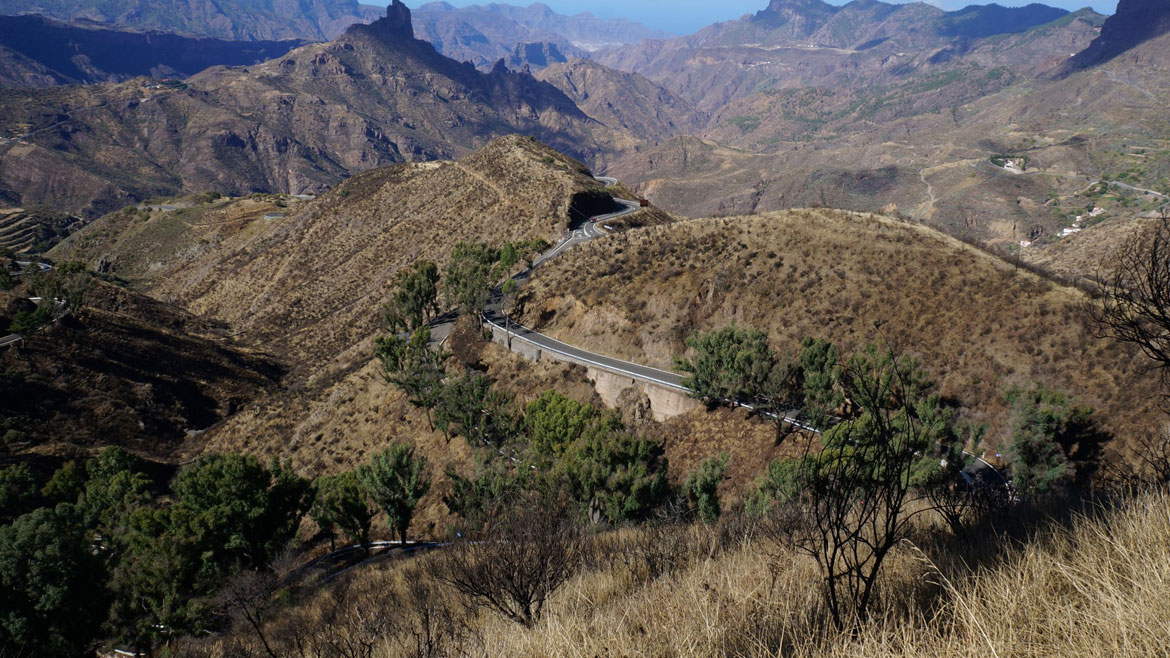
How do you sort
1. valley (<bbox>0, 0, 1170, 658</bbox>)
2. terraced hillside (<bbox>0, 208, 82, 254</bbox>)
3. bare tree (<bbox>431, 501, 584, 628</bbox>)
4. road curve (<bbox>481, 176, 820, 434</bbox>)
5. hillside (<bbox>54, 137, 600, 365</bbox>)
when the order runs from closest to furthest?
valley (<bbox>0, 0, 1170, 658</bbox>)
bare tree (<bbox>431, 501, 584, 628</bbox>)
road curve (<bbox>481, 176, 820, 434</bbox>)
hillside (<bbox>54, 137, 600, 365</bbox>)
terraced hillside (<bbox>0, 208, 82, 254</bbox>)

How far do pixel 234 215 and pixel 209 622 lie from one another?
119908mm

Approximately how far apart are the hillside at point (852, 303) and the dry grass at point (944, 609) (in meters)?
25.6

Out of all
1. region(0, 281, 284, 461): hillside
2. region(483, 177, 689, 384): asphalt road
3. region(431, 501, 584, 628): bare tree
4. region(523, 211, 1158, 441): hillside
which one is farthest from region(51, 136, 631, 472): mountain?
region(431, 501, 584, 628): bare tree

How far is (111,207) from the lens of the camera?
189m

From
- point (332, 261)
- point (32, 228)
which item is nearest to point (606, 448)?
point (332, 261)

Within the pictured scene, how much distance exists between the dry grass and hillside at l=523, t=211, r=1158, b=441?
2558 cm

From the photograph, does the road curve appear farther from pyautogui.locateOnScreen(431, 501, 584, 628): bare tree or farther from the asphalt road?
pyautogui.locateOnScreen(431, 501, 584, 628): bare tree

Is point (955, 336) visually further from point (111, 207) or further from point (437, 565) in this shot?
point (111, 207)

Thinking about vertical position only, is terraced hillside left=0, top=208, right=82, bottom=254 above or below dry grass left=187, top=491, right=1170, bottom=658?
below

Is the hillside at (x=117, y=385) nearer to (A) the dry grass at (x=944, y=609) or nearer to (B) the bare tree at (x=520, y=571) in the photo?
(B) the bare tree at (x=520, y=571)

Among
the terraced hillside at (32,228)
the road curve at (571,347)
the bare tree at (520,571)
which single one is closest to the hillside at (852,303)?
the road curve at (571,347)

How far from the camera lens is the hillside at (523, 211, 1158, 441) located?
29.7 meters

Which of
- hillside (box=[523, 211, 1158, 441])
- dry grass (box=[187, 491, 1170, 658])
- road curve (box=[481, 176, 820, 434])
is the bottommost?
road curve (box=[481, 176, 820, 434])

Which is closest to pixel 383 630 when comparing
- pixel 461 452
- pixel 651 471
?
pixel 651 471
